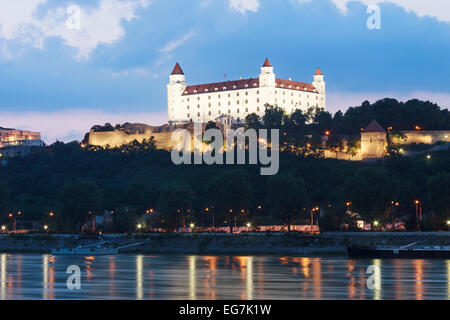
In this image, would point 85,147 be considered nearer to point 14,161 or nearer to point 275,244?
point 14,161

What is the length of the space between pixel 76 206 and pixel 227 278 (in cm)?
4433

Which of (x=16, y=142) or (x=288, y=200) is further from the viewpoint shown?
(x=16, y=142)

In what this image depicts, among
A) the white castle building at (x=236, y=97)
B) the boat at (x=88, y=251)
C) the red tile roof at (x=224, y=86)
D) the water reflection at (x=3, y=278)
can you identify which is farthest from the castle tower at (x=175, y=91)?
the water reflection at (x=3, y=278)

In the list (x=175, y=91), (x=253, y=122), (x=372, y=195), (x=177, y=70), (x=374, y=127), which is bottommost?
(x=372, y=195)

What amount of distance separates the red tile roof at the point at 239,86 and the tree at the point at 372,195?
65.1m

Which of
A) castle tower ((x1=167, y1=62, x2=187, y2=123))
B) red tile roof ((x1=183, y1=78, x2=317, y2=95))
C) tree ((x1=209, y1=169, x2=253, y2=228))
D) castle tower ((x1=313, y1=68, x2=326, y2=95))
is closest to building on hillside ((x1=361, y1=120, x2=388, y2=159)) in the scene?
tree ((x1=209, y1=169, x2=253, y2=228))

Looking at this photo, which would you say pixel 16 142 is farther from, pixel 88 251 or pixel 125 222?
pixel 88 251

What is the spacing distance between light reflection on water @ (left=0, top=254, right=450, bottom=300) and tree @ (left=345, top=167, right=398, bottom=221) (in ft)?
51.7

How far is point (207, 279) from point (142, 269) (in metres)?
8.21

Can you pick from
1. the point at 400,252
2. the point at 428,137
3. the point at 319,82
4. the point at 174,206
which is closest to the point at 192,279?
the point at 400,252

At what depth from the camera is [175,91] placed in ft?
481

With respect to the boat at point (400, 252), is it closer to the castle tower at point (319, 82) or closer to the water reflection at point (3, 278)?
the water reflection at point (3, 278)

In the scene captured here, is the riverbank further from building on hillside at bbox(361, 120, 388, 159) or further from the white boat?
building on hillside at bbox(361, 120, 388, 159)
